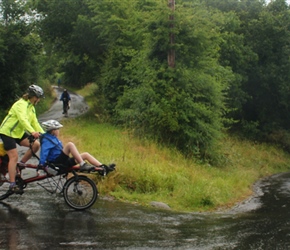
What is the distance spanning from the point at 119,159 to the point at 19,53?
20711 mm

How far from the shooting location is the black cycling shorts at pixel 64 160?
321 inches

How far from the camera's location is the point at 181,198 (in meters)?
10.9

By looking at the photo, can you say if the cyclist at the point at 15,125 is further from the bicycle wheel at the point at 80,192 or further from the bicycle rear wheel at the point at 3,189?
the bicycle wheel at the point at 80,192

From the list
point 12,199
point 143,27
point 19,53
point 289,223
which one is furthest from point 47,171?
point 19,53

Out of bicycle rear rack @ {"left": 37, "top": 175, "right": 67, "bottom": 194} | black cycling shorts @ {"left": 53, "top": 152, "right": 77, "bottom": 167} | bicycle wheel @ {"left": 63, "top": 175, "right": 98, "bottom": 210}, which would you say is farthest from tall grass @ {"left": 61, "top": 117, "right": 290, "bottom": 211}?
black cycling shorts @ {"left": 53, "top": 152, "right": 77, "bottom": 167}

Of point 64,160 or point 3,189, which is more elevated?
point 64,160

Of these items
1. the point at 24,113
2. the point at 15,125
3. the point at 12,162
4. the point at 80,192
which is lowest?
the point at 80,192

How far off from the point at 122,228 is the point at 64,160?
5.86 feet

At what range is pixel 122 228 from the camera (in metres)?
7.31

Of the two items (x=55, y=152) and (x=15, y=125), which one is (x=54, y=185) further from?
(x=15, y=125)

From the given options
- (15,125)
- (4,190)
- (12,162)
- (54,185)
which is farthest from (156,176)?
(15,125)

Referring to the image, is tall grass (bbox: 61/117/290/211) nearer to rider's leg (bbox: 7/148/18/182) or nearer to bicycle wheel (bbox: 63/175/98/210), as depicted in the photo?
bicycle wheel (bbox: 63/175/98/210)

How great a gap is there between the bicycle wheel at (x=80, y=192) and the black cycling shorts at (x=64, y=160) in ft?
0.86

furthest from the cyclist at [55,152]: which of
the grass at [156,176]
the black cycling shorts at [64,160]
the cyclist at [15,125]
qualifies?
the grass at [156,176]
